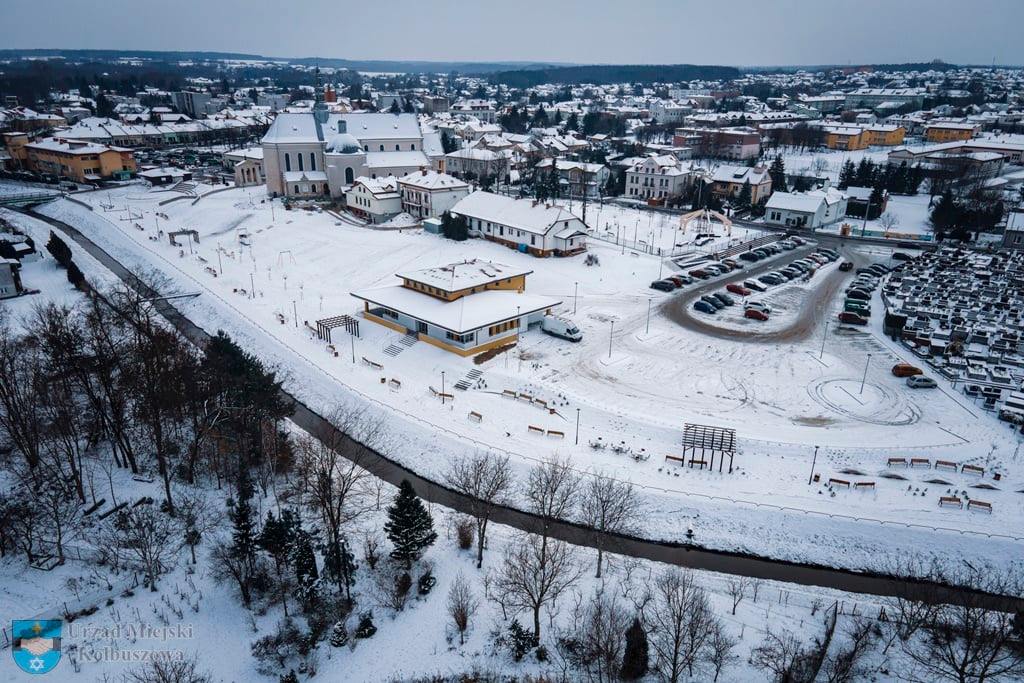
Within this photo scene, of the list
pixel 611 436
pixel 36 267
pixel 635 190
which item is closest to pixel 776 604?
pixel 611 436

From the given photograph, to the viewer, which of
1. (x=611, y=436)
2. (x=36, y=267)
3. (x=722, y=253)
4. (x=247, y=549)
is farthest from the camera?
(x=722, y=253)

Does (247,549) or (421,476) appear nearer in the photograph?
(247,549)

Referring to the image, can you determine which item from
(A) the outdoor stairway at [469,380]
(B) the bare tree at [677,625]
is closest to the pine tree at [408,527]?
(B) the bare tree at [677,625]

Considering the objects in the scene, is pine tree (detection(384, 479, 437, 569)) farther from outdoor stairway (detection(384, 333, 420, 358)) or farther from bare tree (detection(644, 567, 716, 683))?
outdoor stairway (detection(384, 333, 420, 358))

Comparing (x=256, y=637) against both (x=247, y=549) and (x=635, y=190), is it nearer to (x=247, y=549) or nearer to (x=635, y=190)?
(x=247, y=549)

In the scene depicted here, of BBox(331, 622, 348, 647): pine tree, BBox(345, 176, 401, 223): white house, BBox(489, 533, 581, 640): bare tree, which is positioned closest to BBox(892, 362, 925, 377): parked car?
BBox(489, 533, 581, 640): bare tree

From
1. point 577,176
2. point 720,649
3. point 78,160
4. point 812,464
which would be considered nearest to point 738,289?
point 812,464

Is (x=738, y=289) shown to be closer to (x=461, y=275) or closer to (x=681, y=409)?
(x=681, y=409)
